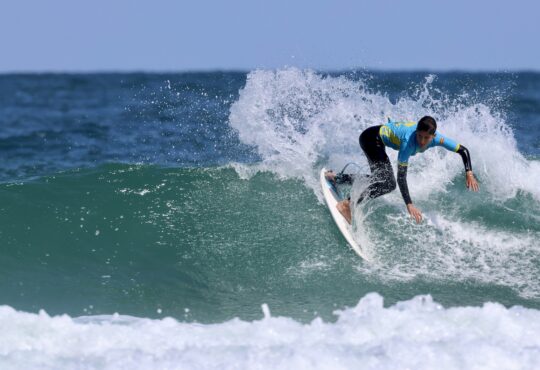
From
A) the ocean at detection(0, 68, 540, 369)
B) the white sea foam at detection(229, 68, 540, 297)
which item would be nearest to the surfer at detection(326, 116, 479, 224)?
the white sea foam at detection(229, 68, 540, 297)

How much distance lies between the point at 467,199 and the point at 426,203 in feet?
1.71

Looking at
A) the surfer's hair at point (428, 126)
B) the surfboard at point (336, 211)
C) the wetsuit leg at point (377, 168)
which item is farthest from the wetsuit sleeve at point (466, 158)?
the surfboard at point (336, 211)

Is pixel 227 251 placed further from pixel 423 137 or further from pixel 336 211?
pixel 423 137

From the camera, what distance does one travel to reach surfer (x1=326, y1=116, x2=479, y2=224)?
23.9 ft

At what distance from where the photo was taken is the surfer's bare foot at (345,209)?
845cm

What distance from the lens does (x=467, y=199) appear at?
372 inches

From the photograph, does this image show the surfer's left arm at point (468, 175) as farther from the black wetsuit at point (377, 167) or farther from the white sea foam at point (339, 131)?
the white sea foam at point (339, 131)

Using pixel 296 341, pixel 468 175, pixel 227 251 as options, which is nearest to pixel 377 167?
pixel 468 175

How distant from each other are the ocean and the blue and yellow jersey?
106cm

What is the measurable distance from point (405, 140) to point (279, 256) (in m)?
1.79

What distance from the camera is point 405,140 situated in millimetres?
7695

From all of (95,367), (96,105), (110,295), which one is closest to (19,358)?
(95,367)

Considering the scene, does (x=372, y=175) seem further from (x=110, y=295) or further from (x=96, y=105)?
(x=96, y=105)

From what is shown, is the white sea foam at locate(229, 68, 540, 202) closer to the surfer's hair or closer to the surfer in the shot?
the surfer
